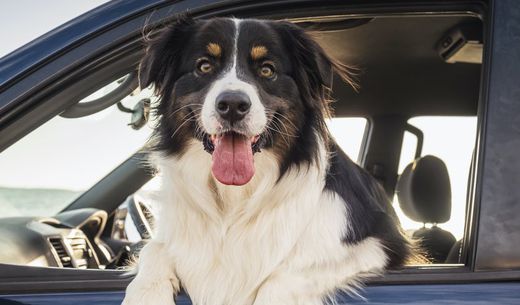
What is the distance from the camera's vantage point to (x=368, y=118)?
13.6 feet

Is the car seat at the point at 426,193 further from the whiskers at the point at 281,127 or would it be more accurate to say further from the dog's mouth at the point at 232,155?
the dog's mouth at the point at 232,155

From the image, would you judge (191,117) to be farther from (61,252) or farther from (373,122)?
(373,122)

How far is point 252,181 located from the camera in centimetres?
232

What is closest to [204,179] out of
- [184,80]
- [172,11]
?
[184,80]

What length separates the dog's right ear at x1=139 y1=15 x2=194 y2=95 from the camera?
2.03 metres

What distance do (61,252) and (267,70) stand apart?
987mm

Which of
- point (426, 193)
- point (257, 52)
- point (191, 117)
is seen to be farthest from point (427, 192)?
point (191, 117)

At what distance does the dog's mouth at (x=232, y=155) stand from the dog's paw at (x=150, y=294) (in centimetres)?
36

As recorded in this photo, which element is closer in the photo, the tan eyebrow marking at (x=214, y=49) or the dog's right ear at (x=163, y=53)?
the dog's right ear at (x=163, y=53)

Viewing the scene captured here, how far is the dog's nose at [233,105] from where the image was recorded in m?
2.18

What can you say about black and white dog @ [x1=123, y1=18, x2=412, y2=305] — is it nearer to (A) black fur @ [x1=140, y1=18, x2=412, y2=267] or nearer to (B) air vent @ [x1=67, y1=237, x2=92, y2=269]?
(A) black fur @ [x1=140, y1=18, x2=412, y2=267]

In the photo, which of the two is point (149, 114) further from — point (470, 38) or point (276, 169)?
point (470, 38)

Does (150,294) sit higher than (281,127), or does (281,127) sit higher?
(281,127)

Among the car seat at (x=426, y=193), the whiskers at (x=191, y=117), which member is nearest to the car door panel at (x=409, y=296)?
the whiskers at (x=191, y=117)
